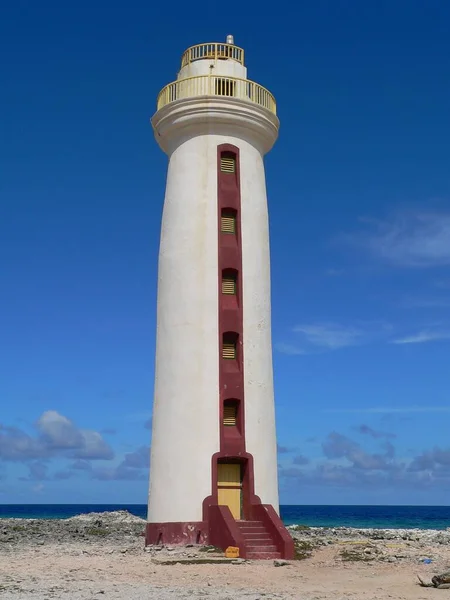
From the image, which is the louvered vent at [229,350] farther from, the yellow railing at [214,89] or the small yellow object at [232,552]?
the yellow railing at [214,89]

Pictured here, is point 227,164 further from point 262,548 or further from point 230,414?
point 262,548

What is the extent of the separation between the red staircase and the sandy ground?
40.8 inches

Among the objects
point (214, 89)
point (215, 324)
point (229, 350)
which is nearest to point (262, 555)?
point (229, 350)

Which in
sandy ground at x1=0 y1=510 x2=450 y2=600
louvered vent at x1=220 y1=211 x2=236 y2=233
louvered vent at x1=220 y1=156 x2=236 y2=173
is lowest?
sandy ground at x1=0 y1=510 x2=450 y2=600

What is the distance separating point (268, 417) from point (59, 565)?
377 inches

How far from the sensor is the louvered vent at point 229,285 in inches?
1211

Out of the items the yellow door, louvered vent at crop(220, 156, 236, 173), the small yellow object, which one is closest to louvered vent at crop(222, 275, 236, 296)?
louvered vent at crop(220, 156, 236, 173)

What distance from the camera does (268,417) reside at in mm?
30125

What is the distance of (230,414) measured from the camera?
2964 centimetres

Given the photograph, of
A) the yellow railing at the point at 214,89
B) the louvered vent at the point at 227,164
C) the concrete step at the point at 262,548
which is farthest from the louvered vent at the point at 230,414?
the yellow railing at the point at 214,89

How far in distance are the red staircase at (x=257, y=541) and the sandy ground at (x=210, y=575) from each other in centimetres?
104

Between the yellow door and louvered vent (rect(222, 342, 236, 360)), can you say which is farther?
louvered vent (rect(222, 342, 236, 360))

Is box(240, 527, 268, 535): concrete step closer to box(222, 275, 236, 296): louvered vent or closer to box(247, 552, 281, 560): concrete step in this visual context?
box(247, 552, 281, 560): concrete step

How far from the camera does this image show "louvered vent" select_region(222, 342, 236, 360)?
98.5ft
